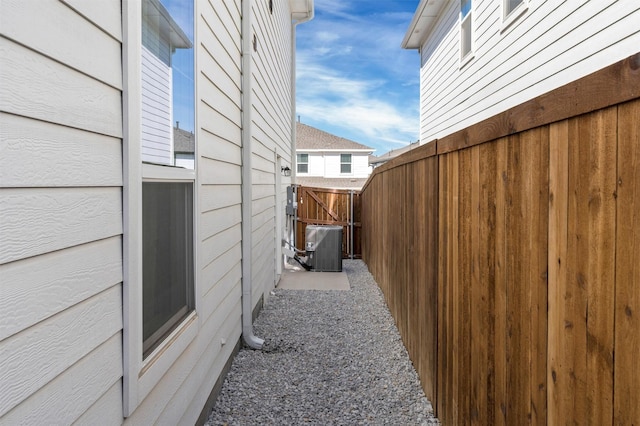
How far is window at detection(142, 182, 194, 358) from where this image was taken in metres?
2.31

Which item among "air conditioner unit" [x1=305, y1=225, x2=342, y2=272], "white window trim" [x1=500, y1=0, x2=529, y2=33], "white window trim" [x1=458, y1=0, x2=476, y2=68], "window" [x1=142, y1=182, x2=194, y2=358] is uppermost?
"white window trim" [x1=458, y1=0, x2=476, y2=68]

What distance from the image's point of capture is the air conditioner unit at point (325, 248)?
31.9ft

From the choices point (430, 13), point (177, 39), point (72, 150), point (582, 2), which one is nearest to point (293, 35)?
point (430, 13)

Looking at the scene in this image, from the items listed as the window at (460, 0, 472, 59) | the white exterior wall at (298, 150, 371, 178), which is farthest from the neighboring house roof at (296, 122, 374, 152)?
the window at (460, 0, 472, 59)

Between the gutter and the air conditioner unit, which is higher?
the gutter

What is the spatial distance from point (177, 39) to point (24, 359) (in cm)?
196

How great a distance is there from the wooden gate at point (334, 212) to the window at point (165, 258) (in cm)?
883

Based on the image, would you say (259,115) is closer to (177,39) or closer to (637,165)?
(177,39)

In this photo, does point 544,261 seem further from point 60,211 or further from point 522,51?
point 522,51

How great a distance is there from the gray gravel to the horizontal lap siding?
197 cm

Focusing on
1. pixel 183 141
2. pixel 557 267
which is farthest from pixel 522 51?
pixel 557 267

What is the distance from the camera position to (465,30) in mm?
8141

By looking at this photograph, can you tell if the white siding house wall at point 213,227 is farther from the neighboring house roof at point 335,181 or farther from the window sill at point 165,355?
the neighboring house roof at point 335,181

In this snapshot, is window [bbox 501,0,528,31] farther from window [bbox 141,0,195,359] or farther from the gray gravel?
window [bbox 141,0,195,359]
